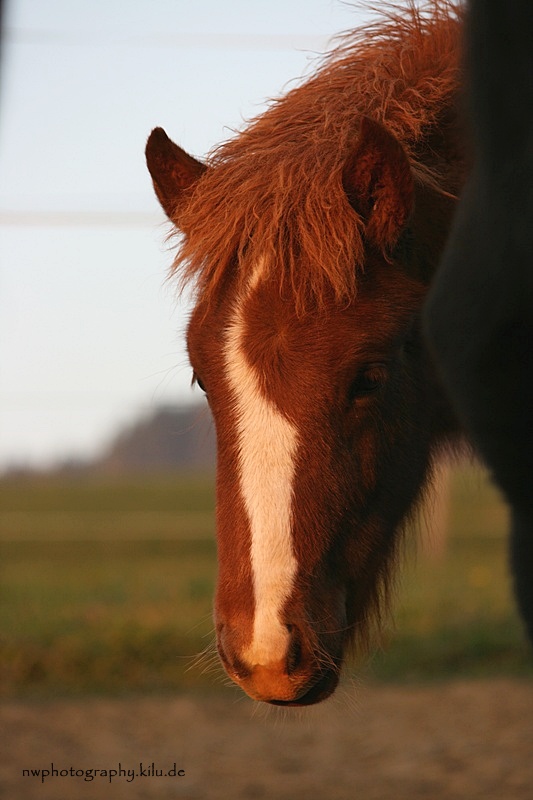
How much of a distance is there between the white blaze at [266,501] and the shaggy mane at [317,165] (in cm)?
28

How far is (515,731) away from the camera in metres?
4.99

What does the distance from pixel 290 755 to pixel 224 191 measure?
341 centimetres

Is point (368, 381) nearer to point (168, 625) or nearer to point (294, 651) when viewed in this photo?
point (294, 651)

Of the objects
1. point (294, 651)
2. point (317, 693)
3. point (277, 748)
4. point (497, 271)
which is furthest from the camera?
point (277, 748)

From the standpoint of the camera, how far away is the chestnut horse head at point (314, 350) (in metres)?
1.99

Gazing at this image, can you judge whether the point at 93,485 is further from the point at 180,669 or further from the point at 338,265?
the point at 338,265

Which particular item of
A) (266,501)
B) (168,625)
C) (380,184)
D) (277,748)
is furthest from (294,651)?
(168,625)

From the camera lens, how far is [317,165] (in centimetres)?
230

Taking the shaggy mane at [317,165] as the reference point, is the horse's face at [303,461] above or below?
below

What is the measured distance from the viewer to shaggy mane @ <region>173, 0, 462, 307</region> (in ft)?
7.22

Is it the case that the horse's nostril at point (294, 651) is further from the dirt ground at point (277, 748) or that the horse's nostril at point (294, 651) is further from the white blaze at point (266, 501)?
the dirt ground at point (277, 748)

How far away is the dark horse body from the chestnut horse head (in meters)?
0.59

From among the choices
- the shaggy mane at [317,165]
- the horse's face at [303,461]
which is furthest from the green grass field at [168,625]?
the shaggy mane at [317,165]

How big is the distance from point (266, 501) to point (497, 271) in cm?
→ 79
